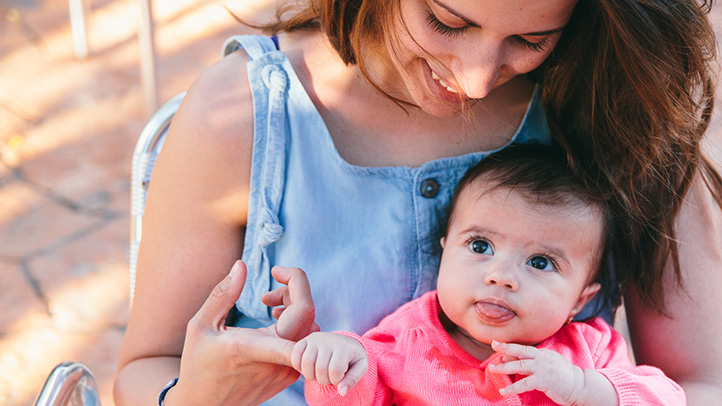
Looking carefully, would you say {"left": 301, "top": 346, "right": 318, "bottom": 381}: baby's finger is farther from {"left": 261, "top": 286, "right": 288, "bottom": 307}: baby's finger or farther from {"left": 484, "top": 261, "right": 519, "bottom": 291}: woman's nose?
{"left": 484, "top": 261, "right": 519, "bottom": 291}: woman's nose

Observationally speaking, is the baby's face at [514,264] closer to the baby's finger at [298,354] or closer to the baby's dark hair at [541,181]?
the baby's dark hair at [541,181]

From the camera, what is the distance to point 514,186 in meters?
1.27

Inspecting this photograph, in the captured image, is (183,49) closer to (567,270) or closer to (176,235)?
(176,235)

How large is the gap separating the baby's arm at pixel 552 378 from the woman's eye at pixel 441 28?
1.62 ft

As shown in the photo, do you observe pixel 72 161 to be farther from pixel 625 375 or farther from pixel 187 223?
pixel 625 375

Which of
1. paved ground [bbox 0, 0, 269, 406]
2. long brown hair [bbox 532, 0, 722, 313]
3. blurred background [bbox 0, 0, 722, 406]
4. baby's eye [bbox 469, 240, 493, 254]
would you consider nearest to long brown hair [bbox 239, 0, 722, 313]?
long brown hair [bbox 532, 0, 722, 313]

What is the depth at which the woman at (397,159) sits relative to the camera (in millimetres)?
1177

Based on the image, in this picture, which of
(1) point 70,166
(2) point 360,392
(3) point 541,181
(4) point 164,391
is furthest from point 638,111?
(1) point 70,166

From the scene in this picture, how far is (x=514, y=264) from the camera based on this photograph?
1.20 meters

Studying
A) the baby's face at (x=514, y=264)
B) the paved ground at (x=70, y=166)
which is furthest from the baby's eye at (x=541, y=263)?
the paved ground at (x=70, y=166)

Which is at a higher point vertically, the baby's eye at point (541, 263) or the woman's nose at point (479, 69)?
the woman's nose at point (479, 69)

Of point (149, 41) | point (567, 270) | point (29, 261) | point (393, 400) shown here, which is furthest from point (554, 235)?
point (29, 261)

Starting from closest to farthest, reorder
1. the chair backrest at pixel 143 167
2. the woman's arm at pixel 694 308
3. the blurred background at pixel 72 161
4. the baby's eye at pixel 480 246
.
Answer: the baby's eye at pixel 480 246 < the woman's arm at pixel 694 308 < the chair backrest at pixel 143 167 < the blurred background at pixel 72 161

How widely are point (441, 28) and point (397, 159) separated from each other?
0.33 meters
